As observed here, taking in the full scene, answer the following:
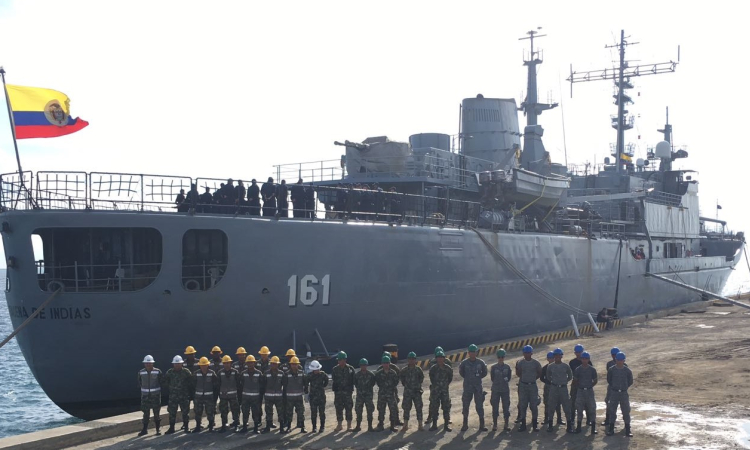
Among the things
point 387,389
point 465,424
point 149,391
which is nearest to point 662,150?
point 465,424

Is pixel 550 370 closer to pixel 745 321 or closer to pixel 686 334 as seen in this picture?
pixel 686 334

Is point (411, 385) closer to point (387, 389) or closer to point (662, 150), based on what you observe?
point (387, 389)

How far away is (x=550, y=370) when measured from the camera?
1162 centimetres

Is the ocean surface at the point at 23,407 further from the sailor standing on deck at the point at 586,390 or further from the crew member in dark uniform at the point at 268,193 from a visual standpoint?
the sailor standing on deck at the point at 586,390

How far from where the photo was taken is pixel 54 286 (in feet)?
48.8

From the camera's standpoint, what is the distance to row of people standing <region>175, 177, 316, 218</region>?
1594cm

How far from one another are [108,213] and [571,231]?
56.8 feet

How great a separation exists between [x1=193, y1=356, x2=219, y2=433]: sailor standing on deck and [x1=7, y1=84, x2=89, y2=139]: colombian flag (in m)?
6.83

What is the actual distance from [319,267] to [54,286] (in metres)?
5.57

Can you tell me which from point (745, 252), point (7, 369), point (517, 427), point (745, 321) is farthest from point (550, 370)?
point (745, 252)

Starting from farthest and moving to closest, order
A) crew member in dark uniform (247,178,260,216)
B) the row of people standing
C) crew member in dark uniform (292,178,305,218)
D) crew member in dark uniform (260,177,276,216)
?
crew member in dark uniform (292,178,305,218) < crew member in dark uniform (260,177,276,216) < crew member in dark uniform (247,178,260,216) < the row of people standing

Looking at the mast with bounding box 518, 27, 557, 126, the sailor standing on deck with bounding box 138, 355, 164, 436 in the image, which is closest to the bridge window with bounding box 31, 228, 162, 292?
the sailor standing on deck with bounding box 138, 355, 164, 436

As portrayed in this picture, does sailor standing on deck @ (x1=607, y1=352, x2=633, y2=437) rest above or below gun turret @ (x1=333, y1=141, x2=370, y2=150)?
below

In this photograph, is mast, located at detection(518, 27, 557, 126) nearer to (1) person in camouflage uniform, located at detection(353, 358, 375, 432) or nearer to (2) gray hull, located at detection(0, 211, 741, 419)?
(2) gray hull, located at detection(0, 211, 741, 419)
